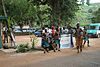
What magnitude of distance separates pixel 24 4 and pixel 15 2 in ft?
6.06

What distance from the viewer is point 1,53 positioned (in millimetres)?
9898

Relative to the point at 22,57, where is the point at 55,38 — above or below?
above

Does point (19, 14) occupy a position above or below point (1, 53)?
above

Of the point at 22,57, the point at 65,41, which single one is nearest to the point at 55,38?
the point at 65,41

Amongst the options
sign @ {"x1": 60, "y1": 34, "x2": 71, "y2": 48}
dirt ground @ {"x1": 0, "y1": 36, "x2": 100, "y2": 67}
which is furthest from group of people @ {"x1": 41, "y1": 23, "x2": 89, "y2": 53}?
sign @ {"x1": 60, "y1": 34, "x2": 71, "y2": 48}

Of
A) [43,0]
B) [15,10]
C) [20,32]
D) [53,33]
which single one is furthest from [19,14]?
[53,33]

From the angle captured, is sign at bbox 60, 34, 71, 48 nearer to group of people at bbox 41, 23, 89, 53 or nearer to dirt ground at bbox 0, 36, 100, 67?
group of people at bbox 41, 23, 89, 53

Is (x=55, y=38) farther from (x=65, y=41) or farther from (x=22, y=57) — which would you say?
(x=22, y=57)

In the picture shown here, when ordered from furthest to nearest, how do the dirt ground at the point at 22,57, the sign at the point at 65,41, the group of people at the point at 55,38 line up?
the sign at the point at 65,41, the group of people at the point at 55,38, the dirt ground at the point at 22,57

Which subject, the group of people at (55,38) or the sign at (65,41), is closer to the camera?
the group of people at (55,38)

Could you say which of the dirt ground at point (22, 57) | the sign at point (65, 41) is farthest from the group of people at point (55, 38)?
the sign at point (65, 41)

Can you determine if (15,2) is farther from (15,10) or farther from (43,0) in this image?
(43,0)

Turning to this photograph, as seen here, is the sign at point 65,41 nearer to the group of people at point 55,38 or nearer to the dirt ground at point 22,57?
the group of people at point 55,38

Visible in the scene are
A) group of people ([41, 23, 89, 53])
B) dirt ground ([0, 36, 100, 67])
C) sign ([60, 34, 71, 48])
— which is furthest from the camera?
sign ([60, 34, 71, 48])
